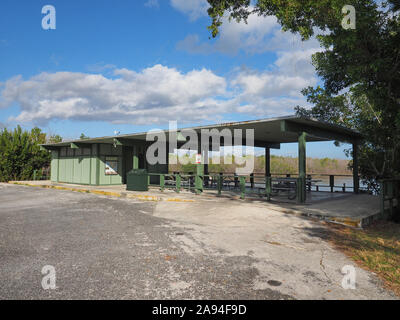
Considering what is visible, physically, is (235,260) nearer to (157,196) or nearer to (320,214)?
(320,214)

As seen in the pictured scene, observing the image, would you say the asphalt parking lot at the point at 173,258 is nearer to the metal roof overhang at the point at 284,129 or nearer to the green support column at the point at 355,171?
the metal roof overhang at the point at 284,129

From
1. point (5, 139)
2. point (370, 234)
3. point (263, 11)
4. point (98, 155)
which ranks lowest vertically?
point (370, 234)

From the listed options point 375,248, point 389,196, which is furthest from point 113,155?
point 375,248

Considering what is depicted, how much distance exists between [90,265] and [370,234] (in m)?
6.37

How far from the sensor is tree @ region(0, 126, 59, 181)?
74.5 feet

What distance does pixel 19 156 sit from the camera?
76.1 ft

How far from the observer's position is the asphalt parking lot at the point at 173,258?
3242 mm

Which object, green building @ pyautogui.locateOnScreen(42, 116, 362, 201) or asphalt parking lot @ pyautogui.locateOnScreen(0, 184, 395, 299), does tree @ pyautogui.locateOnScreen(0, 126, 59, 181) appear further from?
asphalt parking lot @ pyautogui.locateOnScreen(0, 184, 395, 299)

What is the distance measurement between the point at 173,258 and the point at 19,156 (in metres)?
24.1

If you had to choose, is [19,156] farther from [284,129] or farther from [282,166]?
[282,166]

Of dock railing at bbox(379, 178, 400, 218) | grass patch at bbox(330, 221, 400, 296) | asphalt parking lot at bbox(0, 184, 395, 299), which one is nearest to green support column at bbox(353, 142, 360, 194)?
dock railing at bbox(379, 178, 400, 218)

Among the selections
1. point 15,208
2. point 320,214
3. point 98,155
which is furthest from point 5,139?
point 320,214

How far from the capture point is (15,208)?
9.32 meters

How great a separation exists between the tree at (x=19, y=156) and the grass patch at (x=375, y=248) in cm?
2359
